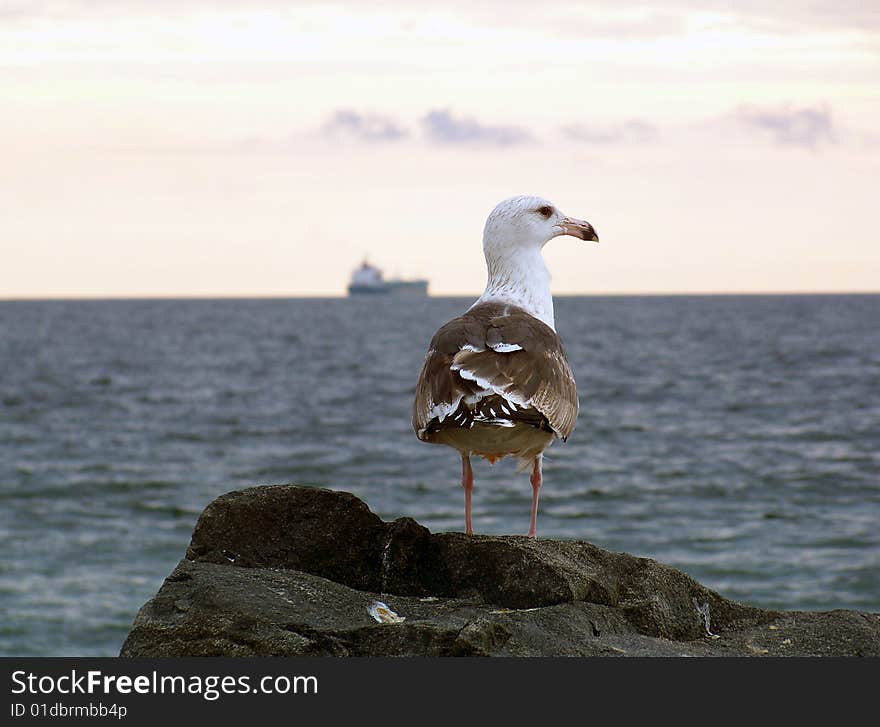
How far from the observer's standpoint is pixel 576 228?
8.35 m

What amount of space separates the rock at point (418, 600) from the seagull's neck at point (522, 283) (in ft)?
6.65

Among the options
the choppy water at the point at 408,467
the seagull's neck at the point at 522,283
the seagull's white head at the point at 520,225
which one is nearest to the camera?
the seagull's neck at the point at 522,283

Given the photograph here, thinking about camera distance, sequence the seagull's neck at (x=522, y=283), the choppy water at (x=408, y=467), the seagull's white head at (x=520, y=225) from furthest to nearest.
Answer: the choppy water at (x=408, y=467)
the seagull's white head at (x=520, y=225)
the seagull's neck at (x=522, y=283)

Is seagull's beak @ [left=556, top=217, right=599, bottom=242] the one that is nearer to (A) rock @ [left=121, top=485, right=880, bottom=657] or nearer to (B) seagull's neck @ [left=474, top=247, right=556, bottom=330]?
(B) seagull's neck @ [left=474, top=247, right=556, bottom=330]

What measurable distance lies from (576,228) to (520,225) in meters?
0.47

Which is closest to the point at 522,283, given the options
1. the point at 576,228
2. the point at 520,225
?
the point at 520,225

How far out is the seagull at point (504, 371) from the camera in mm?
6406

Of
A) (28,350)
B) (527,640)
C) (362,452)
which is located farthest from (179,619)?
(28,350)

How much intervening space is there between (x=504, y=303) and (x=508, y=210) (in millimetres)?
720

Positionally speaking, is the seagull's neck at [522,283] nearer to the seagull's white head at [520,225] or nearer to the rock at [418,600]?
the seagull's white head at [520,225]

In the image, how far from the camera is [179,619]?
17.4 ft

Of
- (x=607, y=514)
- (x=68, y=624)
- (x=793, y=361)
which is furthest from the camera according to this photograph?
(x=793, y=361)

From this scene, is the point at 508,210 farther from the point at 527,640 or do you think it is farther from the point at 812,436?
the point at 812,436

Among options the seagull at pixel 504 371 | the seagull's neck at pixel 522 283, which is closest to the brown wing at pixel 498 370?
the seagull at pixel 504 371
